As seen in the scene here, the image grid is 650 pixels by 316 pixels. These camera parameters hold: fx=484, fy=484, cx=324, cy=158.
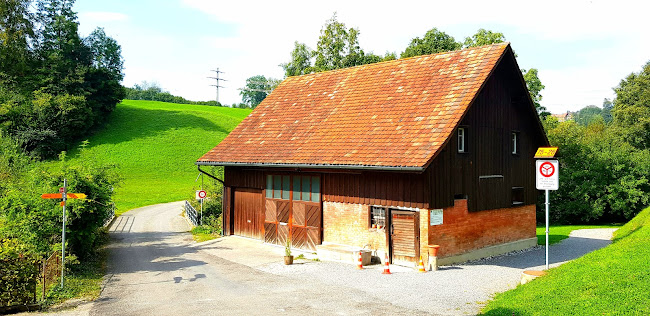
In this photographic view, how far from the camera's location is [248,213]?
22.1 metres

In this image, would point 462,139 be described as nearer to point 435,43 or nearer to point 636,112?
point 435,43

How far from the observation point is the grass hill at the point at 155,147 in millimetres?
46131

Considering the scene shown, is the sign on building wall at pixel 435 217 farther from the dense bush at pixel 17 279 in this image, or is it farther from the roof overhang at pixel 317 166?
the dense bush at pixel 17 279

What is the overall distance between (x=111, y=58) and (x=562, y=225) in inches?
2382

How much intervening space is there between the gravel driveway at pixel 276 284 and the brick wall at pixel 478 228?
27.3 inches

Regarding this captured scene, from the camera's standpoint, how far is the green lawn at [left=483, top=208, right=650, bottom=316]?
9.00m

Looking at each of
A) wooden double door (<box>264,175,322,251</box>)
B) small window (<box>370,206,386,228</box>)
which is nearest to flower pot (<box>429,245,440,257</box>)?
small window (<box>370,206,386,228</box>)

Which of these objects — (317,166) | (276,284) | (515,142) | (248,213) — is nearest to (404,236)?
(317,166)

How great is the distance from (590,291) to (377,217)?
25.8ft

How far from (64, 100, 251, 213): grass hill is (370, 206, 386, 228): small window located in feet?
88.6

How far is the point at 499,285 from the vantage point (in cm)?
1330

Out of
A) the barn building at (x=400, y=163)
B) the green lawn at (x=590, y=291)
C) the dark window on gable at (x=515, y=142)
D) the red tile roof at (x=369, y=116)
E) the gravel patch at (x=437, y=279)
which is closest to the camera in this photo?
the green lawn at (x=590, y=291)

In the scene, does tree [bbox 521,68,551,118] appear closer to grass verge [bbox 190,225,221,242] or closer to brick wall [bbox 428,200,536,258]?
brick wall [bbox 428,200,536,258]

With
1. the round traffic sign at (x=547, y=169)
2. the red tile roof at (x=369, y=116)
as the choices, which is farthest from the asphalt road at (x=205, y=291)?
the round traffic sign at (x=547, y=169)
